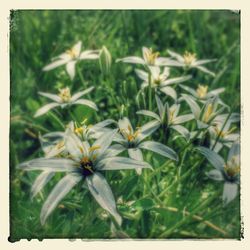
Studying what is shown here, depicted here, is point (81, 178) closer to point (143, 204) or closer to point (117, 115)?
point (143, 204)

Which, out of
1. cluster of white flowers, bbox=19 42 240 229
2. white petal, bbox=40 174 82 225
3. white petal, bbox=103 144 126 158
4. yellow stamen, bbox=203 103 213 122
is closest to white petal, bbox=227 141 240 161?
cluster of white flowers, bbox=19 42 240 229

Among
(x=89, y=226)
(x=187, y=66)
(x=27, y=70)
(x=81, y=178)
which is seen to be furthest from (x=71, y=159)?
(x=27, y=70)

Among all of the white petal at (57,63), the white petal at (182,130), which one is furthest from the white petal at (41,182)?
the white petal at (57,63)

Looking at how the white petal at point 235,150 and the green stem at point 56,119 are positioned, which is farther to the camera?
the green stem at point 56,119

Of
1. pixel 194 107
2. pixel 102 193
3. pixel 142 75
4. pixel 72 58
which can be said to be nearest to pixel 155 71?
pixel 142 75

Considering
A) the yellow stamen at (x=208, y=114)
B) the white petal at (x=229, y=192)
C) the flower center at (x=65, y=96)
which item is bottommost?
the white petal at (x=229, y=192)

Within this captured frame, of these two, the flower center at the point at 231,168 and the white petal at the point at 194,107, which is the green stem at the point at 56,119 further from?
the flower center at the point at 231,168

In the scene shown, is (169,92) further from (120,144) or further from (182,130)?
(120,144)
